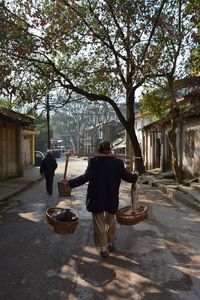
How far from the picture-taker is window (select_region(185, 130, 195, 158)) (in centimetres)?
2048

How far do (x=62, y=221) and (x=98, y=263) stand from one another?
88 centimetres

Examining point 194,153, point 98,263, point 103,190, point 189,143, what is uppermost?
point 189,143

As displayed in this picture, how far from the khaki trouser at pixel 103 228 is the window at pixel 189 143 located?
13.9 meters

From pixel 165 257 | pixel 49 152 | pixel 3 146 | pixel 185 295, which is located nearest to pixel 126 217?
pixel 165 257

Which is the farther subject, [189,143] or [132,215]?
[189,143]

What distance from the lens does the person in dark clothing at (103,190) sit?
6.87m

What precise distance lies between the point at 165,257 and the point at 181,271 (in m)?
0.79

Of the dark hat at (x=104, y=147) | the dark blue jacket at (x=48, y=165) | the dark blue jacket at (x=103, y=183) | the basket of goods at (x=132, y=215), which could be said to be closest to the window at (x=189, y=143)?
the dark blue jacket at (x=48, y=165)

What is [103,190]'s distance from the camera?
6.96 meters

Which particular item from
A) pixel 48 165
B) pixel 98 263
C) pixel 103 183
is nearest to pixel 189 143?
pixel 48 165

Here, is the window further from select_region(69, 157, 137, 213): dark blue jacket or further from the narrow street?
select_region(69, 157, 137, 213): dark blue jacket

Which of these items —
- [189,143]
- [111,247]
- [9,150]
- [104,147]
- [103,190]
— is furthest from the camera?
[9,150]

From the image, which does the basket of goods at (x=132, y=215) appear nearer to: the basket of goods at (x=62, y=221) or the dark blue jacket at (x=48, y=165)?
the basket of goods at (x=62, y=221)

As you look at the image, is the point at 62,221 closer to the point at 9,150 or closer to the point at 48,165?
the point at 48,165
